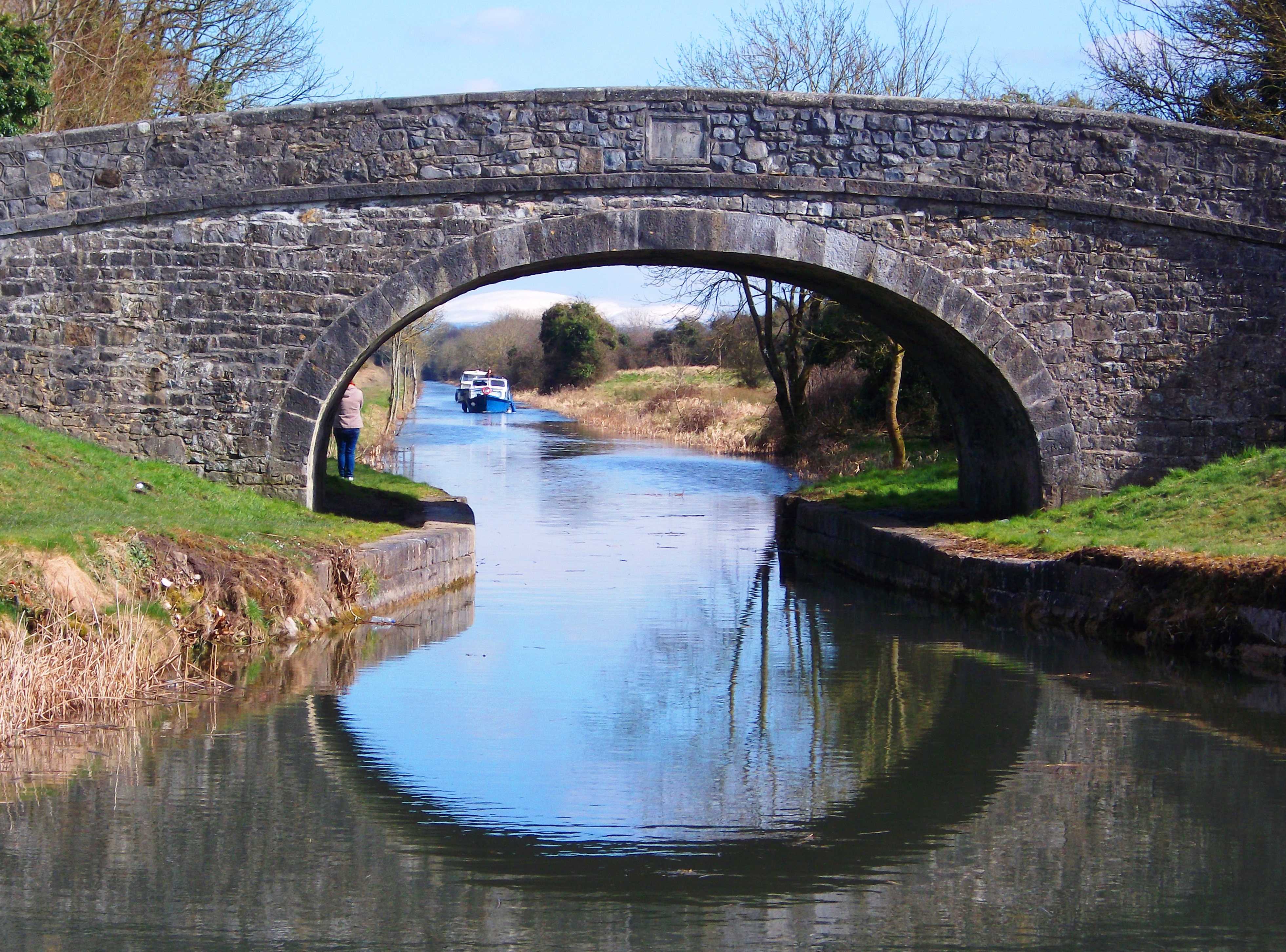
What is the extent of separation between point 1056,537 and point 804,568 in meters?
3.23

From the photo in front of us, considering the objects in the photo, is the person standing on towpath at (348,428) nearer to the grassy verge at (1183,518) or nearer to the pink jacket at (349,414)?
the pink jacket at (349,414)

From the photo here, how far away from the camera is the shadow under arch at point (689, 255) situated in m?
10.7

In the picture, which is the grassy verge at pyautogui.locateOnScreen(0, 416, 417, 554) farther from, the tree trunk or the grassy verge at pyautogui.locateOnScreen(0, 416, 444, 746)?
the tree trunk

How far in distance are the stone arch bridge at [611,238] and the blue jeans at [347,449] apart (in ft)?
11.1

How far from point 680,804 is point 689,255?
6808 millimetres

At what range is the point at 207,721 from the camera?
638 centimetres

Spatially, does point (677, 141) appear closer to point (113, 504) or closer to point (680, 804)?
point (113, 504)

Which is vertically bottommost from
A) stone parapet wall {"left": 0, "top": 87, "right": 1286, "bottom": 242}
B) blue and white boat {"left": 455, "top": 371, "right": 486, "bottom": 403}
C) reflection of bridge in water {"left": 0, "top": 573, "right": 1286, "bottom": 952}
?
reflection of bridge in water {"left": 0, "top": 573, "right": 1286, "bottom": 952}

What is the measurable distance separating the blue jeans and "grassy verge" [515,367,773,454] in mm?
13748

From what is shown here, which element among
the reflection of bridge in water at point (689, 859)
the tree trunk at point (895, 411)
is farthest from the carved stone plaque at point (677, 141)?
the tree trunk at point (895, 411)

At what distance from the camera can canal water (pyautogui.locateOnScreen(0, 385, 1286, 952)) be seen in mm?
4227

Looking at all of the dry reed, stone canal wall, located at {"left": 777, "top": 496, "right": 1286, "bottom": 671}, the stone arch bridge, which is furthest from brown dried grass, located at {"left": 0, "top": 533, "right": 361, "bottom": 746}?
stone canal wall, located at {"left": 777, "top": 496, "right": 1286, "bottom": 671}

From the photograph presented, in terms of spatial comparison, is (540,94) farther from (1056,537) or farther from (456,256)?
(1056,537)

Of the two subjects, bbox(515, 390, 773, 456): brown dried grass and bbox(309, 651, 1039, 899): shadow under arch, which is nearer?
bbox(309, 651, 1039, 899): shadow under arch
